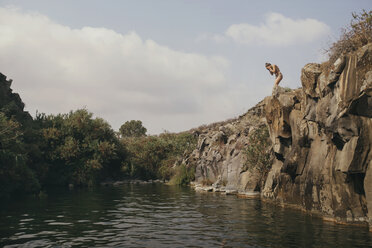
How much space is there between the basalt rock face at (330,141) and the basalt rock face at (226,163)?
22.9 feet

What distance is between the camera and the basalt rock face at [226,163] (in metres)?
35.4

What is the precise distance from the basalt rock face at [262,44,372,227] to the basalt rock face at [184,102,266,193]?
697 cm

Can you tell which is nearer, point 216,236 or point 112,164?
point 216,236

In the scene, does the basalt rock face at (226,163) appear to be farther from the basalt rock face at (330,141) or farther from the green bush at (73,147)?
the green bush at (73,147)

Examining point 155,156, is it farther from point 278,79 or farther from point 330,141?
point 330,141

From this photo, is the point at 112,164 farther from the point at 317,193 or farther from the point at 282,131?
the point at 317,193

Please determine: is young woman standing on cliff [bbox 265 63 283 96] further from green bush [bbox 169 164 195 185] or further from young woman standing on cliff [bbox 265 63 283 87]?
green bush [bbox 169 164 195 185]

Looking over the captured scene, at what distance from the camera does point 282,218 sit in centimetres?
2062

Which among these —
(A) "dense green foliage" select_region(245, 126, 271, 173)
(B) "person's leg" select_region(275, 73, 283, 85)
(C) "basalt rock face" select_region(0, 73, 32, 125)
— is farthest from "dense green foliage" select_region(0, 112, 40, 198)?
(B) "person's leg" select_region(275, 73, 283, 85)

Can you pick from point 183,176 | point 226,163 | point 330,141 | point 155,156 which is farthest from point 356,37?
point 155,156

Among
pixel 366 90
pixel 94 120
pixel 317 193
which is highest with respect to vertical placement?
pixel 94 120

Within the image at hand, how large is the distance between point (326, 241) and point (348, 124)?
5.87 meters

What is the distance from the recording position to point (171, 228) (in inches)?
716

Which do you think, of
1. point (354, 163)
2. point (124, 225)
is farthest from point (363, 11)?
point (124, 225)
